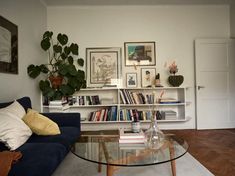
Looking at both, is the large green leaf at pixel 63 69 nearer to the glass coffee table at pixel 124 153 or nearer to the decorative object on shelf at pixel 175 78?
the glass coffee table at pixel 124 153

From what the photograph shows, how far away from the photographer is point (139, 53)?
14.0ft

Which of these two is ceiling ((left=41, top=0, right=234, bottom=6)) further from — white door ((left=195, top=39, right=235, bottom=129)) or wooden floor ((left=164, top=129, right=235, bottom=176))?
wooden floor ((left=164, top=129, right=235, bottom=176))

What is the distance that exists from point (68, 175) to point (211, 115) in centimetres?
324

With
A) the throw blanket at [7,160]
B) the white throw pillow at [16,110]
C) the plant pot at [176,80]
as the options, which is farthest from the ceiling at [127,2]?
the throw blanket at [7,160]

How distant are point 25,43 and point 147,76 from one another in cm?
235

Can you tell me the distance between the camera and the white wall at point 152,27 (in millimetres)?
4277

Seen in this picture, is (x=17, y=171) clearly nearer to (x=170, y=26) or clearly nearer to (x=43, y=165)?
(x=43, y=165)

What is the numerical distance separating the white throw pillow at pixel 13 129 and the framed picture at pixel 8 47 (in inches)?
29.9

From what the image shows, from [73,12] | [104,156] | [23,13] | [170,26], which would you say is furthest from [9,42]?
[170,26]

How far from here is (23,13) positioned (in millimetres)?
3270

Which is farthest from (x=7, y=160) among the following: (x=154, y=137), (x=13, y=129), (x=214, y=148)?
(x=214, y=148)

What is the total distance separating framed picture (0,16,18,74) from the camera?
8.62 ft

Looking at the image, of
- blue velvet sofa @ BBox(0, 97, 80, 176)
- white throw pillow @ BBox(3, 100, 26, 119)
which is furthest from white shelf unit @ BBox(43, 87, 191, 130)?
white throw pillow @ BBox(3, 100, 26, 119)

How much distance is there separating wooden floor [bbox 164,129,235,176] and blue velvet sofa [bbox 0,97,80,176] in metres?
1.60
